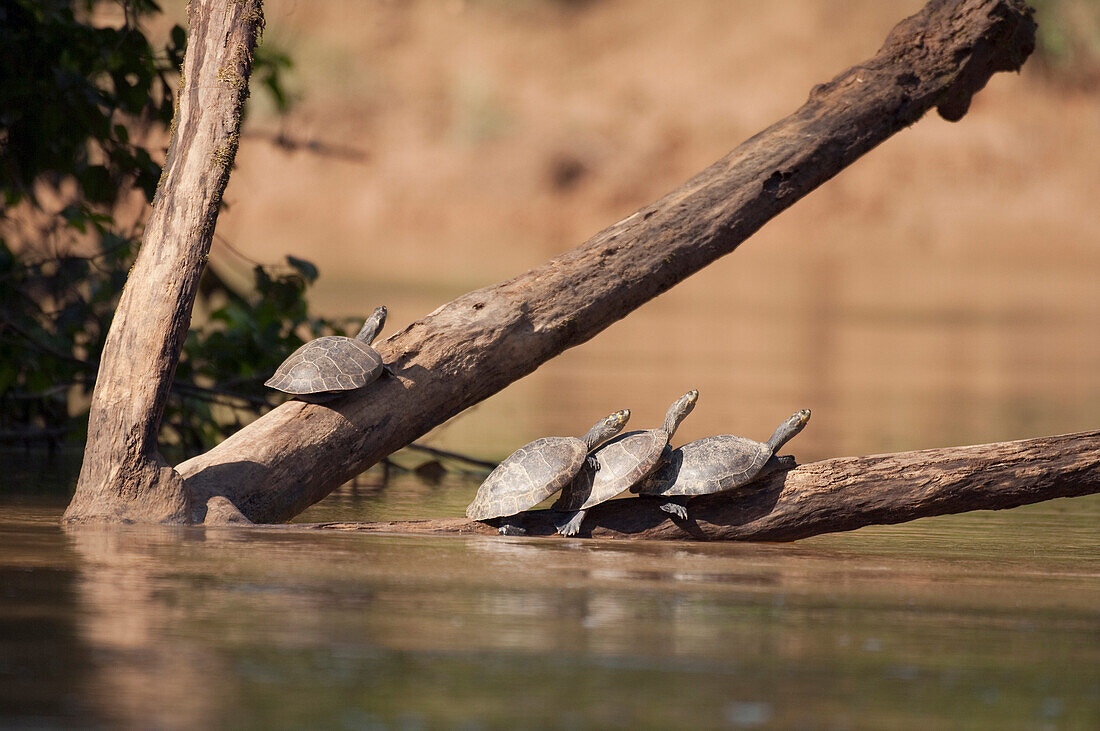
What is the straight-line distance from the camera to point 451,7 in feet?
149

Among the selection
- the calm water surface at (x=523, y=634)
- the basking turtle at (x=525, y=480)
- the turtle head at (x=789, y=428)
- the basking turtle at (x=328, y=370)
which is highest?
the basking turtle at (x=328, y=370)

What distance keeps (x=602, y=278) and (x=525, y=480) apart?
107cm

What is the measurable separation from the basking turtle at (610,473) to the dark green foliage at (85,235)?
2.68m

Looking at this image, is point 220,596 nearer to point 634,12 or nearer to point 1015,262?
point 1015,262

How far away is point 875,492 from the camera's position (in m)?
5.54

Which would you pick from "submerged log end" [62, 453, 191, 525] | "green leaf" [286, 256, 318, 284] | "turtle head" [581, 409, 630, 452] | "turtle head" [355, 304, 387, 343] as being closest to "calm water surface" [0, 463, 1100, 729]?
"submerged log end" [62, 453, 191, 525]

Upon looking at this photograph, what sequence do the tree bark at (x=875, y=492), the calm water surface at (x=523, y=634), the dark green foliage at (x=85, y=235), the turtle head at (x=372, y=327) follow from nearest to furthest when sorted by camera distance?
the calm water surface at (x=523, y=634), the tree bark at (x=875, y=492), the turtle head at (x=372, y=327), the dark green foliage at (x=85, y=235)

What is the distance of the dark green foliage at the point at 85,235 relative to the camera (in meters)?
7.89

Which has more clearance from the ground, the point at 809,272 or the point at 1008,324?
the point at 809,272

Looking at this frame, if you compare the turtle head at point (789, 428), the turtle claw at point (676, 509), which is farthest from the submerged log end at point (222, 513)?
the turtle head at point (789, 428)

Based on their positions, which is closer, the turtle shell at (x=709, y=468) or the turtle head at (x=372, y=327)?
the turtle shell at (x=709, y=468)

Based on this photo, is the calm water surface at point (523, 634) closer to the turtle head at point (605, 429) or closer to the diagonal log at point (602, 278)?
the diagonal log at point (602, 278)

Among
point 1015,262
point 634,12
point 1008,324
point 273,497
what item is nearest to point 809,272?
point 1015,262

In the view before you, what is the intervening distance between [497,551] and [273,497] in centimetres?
112
